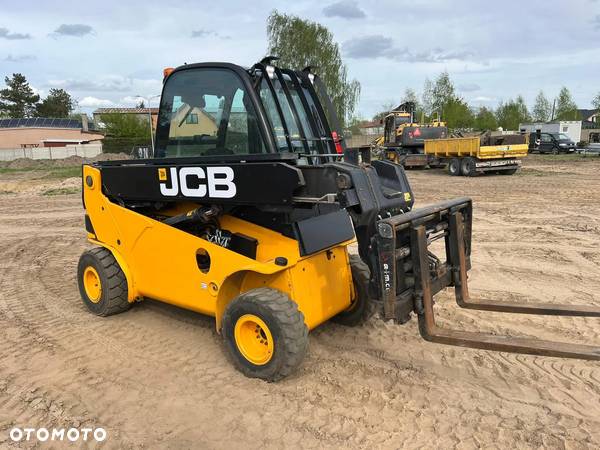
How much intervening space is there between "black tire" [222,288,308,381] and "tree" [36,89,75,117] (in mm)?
85538

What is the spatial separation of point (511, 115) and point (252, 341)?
197 feet

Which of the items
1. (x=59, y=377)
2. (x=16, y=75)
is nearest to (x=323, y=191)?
(x=59, y=377)

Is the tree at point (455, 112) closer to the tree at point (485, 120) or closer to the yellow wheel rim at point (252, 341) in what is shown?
the tree at point (485, 120)

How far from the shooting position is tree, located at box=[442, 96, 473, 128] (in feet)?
144

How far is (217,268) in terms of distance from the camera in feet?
13.0

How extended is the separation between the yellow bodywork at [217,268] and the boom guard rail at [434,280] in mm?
759

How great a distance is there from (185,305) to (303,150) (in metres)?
1.70

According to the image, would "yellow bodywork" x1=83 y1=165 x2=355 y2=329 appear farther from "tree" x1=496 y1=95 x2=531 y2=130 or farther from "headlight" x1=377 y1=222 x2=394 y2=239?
"tree" x1=496 y1=95 x2=531 y2=130

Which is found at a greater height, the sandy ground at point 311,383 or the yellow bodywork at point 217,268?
the yellow bodywork at point 217,268

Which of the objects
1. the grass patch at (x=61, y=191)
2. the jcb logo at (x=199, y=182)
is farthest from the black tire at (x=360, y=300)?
the grass patch at (x=61, y=191)

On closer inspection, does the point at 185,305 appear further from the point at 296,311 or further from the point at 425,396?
the point at 425,396

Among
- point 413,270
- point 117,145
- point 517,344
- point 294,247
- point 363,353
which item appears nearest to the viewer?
point 517,344

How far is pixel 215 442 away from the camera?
309 centimetres

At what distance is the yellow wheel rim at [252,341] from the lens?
3729 millimetres
